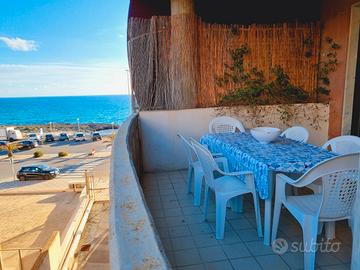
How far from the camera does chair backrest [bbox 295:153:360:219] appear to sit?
59.3 inches

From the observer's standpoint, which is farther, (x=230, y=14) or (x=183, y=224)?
(x=230, y=14)

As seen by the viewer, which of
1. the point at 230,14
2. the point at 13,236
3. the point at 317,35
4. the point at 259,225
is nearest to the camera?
the point at 259,225

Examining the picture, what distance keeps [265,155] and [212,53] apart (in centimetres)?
235

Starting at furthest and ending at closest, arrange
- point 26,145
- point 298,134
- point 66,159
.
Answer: point 26,145 < point 66,159 < point 298,134

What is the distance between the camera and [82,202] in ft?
27.8

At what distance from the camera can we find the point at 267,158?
6.84ft

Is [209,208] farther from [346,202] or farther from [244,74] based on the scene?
[244,74]

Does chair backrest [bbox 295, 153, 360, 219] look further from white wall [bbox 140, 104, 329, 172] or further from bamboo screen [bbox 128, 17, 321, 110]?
bamboo screen [bbox 128, 17, 321, 110]

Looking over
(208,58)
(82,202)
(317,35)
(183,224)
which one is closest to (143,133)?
(208,58)

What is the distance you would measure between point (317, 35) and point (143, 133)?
318cm

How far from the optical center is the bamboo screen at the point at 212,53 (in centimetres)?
399

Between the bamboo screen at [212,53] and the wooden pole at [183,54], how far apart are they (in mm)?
68

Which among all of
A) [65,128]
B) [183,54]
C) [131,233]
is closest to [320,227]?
[131,233]

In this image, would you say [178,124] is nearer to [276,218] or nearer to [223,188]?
[223,188]
